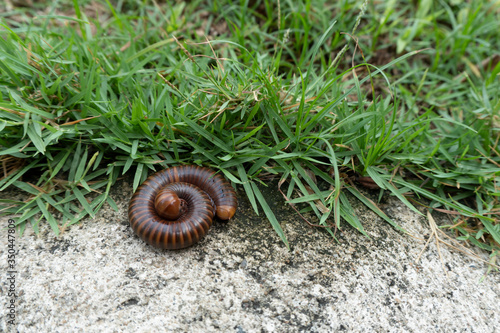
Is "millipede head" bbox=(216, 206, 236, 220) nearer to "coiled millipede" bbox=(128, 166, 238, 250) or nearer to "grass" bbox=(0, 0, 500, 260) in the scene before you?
"coiled millipede" bbox=(128, 166, 238, 250)

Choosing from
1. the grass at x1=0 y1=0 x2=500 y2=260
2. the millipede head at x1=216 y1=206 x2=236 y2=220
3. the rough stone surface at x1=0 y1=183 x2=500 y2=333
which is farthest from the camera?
the grass at x1=0 y1=0 x2=500 y2=260

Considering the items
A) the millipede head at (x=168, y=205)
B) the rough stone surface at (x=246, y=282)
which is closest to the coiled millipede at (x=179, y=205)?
the millipede head at (x=168, y=205)

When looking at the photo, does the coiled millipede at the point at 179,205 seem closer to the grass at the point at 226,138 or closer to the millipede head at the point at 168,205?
the millipede head at the point at 168,205

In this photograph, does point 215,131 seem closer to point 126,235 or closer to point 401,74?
point 126,235

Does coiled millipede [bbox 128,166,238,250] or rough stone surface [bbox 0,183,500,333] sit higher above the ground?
coiled millipede [bbox 128,166,238,250]

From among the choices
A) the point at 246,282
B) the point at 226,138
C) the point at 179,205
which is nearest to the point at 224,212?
the point at 179,205

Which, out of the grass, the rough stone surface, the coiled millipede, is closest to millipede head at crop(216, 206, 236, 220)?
the coiled millipede

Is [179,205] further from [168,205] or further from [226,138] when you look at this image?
[226,138]
